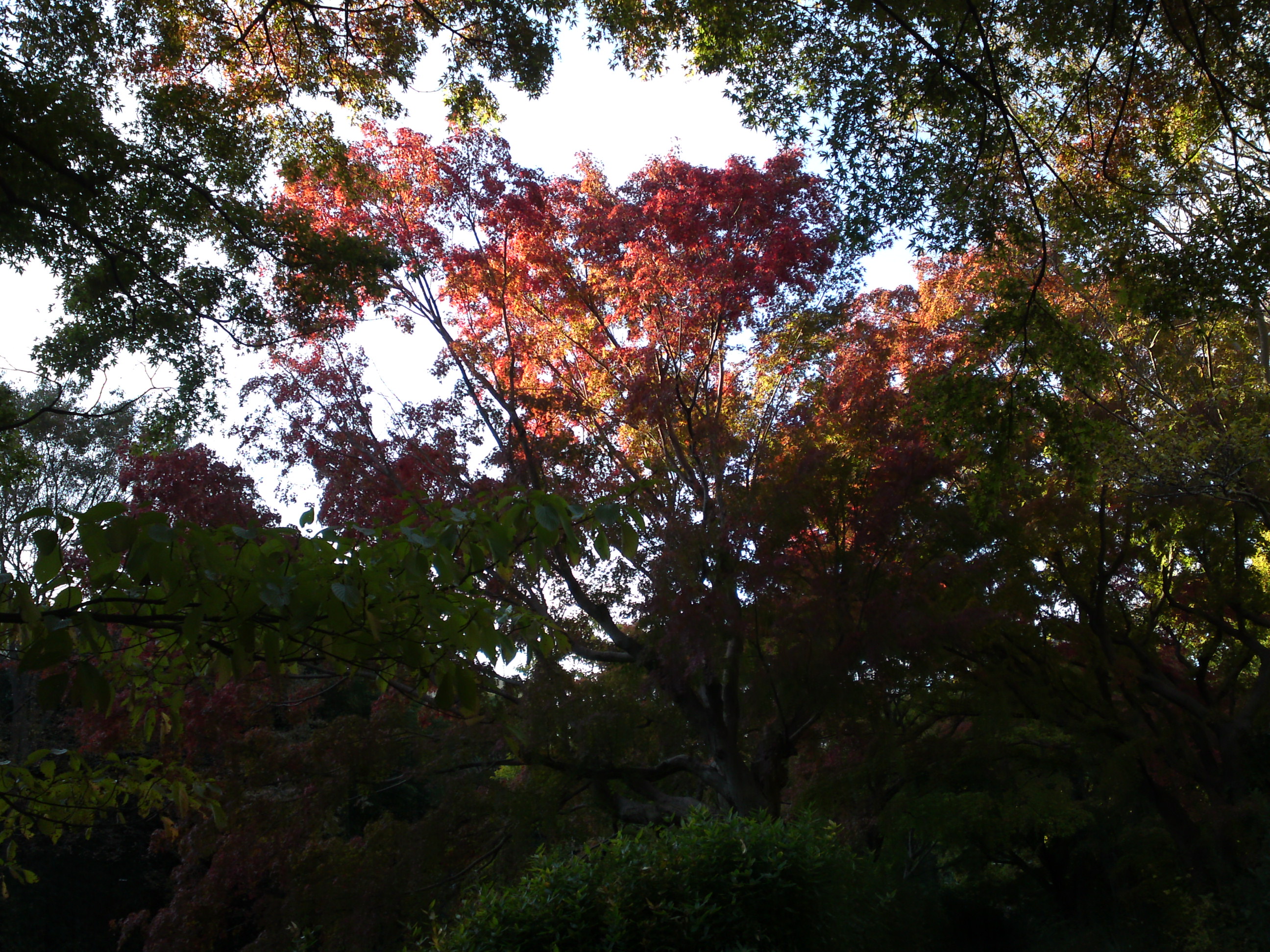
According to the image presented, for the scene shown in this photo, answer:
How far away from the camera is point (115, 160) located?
5707 mm

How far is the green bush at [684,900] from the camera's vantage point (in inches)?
183

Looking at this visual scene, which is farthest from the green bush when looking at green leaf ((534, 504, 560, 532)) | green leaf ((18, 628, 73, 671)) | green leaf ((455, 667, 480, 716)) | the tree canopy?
green leaf ((18, 628, 73, 671))

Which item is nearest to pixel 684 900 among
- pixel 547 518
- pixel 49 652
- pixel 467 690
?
pixel 467 690

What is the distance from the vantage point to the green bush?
4660 millimetres

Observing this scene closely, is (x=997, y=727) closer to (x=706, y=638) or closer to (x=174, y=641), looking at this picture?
(x=706, y=638)

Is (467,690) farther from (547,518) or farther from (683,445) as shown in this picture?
(683,445)

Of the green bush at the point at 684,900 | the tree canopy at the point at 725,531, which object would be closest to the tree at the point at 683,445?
the tree canopy at the point at 725,531

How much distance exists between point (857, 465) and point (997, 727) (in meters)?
3.83

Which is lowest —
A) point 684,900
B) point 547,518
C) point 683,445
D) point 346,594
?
point 684,900

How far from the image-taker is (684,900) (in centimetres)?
486

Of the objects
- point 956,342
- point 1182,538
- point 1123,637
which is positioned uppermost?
point 956,342

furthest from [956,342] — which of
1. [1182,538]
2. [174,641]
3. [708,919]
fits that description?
[174,641]

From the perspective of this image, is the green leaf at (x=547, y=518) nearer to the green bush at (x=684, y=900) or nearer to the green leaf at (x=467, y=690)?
the green leaf at (x=467, y=690)

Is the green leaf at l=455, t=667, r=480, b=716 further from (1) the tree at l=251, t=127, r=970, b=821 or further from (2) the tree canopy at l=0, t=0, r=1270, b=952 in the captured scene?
(1) the tree at l=251, t=127, r=970, b=821
